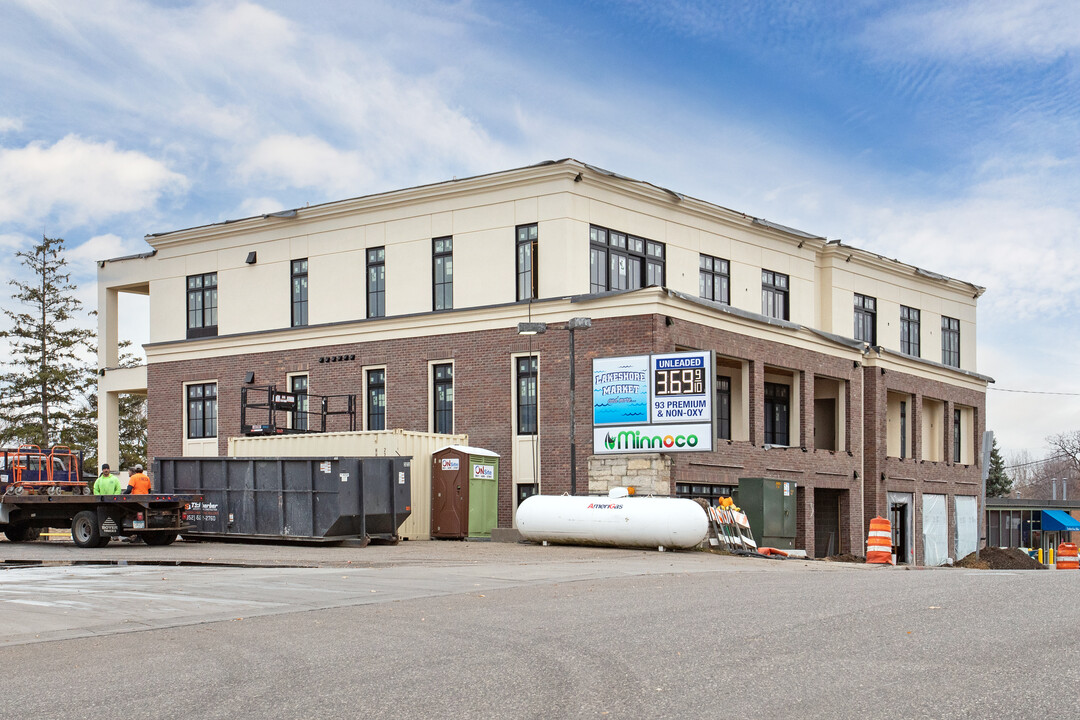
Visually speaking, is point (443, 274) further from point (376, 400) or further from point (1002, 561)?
point (1002, 561)

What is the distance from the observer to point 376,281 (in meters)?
38.4

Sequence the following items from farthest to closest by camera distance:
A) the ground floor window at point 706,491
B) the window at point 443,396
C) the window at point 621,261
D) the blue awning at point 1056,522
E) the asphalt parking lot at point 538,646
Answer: the blue awning at point 1056,522, the window at point 443,396, the window at point 621,261, the ground floor window at point 706,491, the asphalt parking lot at point 538,646

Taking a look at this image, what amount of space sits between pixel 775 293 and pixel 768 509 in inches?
530

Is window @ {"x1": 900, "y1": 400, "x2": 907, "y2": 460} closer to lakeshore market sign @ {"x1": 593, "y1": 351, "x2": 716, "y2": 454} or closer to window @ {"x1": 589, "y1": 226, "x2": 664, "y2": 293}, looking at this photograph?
window @ {"x1": 589, "y1": 226, "x2": 664, "y2": 293}

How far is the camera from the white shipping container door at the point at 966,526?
48.2m

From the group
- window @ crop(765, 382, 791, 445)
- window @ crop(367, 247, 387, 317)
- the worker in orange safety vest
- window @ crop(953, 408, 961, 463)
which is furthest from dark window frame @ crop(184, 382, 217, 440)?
window @ crop(953, 408, 961, 463)

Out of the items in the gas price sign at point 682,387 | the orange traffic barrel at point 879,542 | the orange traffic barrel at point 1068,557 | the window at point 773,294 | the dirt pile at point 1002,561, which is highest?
the window at point 773,294

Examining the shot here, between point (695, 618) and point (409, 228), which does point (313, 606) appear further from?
point (409, 228)

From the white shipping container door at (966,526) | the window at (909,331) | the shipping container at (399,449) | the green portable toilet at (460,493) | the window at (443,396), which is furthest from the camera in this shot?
the window at (909,331)

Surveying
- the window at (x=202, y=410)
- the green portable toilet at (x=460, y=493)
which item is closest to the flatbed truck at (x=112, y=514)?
the green portable toilet at (x=460, y=493)

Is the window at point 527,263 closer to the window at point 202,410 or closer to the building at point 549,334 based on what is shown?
the building at point 549,334

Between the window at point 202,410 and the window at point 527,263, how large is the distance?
12.9m

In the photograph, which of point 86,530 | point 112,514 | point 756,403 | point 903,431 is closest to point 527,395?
point 756,403

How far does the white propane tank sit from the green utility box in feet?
12.9
